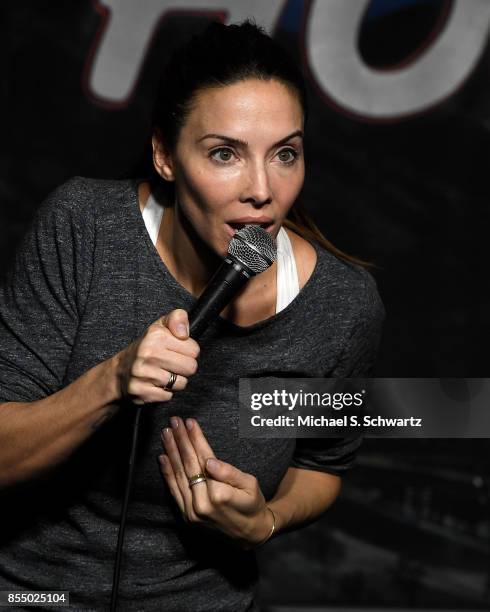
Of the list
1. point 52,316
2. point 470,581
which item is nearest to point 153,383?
point 52,316

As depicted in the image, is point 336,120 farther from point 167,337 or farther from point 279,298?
point 167,337

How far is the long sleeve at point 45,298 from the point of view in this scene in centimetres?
114

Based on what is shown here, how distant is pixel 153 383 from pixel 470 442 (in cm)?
170

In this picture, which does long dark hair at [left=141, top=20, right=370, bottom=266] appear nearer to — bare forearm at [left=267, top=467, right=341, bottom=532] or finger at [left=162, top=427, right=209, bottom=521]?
finger at [left=162, top=427, right=209, bottom=521]

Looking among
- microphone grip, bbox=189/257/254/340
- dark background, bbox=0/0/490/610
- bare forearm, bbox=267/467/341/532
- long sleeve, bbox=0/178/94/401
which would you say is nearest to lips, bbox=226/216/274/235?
microphone grip, bbox=189/257/254/340

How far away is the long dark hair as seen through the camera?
44.3 inches

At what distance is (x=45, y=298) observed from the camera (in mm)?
1157

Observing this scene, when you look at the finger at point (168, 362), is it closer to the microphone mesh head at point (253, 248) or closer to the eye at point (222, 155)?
the microphone mesh head at point (253, 248)

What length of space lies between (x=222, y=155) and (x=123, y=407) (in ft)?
1.18

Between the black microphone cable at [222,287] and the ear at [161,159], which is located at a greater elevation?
the ear at [161,159]

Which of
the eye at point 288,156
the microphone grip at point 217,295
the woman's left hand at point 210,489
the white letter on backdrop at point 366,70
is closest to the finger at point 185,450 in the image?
the woman's left hand at point 210,489

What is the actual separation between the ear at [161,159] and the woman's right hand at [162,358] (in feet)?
1.25

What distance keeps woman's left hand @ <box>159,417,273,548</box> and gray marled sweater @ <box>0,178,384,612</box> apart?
0.05 meters

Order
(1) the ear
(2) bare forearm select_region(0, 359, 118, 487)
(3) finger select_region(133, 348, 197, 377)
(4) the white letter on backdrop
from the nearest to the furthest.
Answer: (3) finger select_region(133, 348, 197, 377) < (2) bare forearm select_region(0, 359, 118, 487) < (1) the ear < (4) the white letter on backdrop
